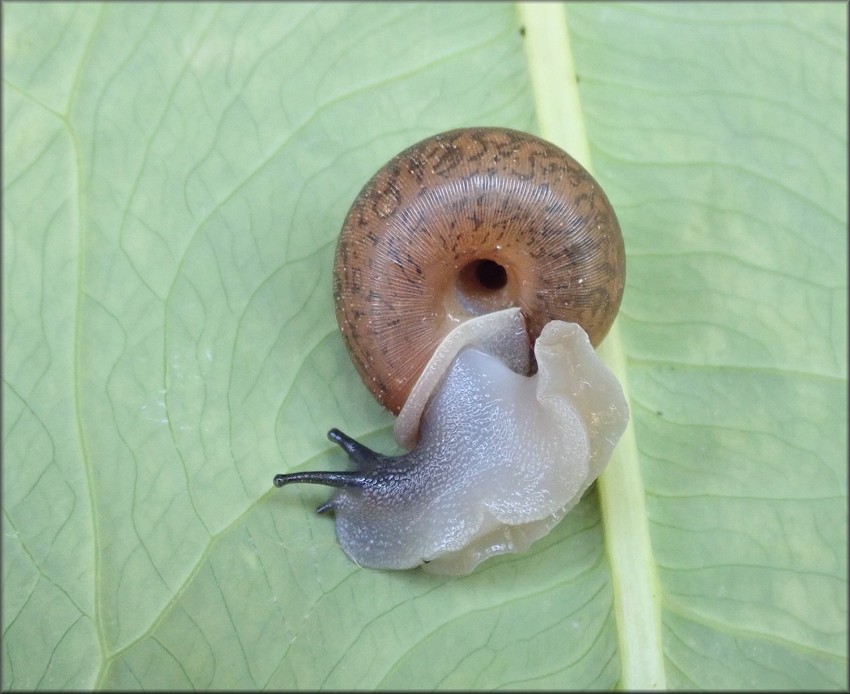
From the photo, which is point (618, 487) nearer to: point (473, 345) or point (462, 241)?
point (473, 345)

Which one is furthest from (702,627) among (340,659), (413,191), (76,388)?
(76,388)

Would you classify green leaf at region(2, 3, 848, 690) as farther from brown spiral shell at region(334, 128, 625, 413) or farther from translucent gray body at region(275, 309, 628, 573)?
brown spiral shell at region(334, 128, 625, 413)

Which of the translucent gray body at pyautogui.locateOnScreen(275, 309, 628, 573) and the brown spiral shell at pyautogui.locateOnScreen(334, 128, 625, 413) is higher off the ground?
the brown spiral shell at pyautogui.locateOnScreen(334, 128, 625, 413)

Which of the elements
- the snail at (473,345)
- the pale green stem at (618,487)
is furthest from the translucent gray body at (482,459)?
the pale green stem at (618,487)

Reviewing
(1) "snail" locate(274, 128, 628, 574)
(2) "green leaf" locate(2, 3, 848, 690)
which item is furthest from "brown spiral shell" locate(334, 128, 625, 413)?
(2) "green leaf" locate(2, 3, 848, 690)

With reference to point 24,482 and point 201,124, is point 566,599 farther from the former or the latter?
point 201,124

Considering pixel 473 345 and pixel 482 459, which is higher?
pixel 473 345

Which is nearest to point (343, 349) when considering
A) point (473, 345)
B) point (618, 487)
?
point (473, 345)
